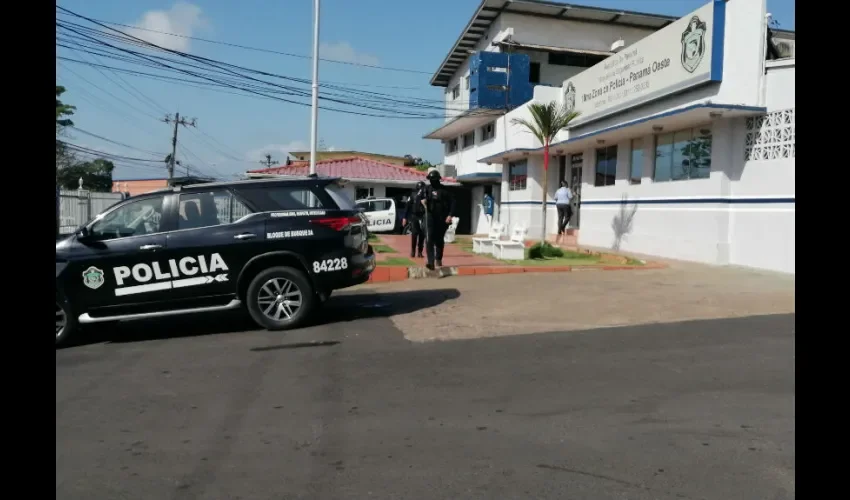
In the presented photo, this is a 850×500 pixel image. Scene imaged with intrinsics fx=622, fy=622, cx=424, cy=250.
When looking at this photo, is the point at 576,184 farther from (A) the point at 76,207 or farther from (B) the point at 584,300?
(A) the point at 76,207

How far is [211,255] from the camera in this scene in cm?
757

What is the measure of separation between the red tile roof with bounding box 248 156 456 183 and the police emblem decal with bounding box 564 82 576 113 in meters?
11.1

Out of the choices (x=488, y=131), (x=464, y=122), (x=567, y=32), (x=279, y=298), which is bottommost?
(x=279, y=298)

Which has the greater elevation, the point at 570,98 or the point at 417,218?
the point at 570,98

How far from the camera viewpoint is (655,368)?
5.80 m

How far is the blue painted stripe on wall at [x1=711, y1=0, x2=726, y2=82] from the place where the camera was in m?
13.4

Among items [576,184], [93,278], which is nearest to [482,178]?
[576,184]

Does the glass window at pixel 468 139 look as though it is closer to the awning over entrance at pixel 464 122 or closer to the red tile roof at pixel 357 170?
the awning over entrance at pixel 464 122

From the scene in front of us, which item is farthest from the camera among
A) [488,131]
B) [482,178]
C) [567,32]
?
[567,32]

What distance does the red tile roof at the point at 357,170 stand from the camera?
31.6 meters

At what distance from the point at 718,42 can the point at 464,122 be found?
61.1 feet

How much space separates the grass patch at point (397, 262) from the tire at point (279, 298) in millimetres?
5614

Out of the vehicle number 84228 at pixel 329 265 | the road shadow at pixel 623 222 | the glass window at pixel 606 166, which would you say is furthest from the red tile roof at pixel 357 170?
the vehicle number 84228 at pixel 329 265

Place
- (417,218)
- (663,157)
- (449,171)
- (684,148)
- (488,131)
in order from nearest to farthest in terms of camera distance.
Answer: (417,218)
(684,148)
(663,157)
(488,131)
(449,171)
